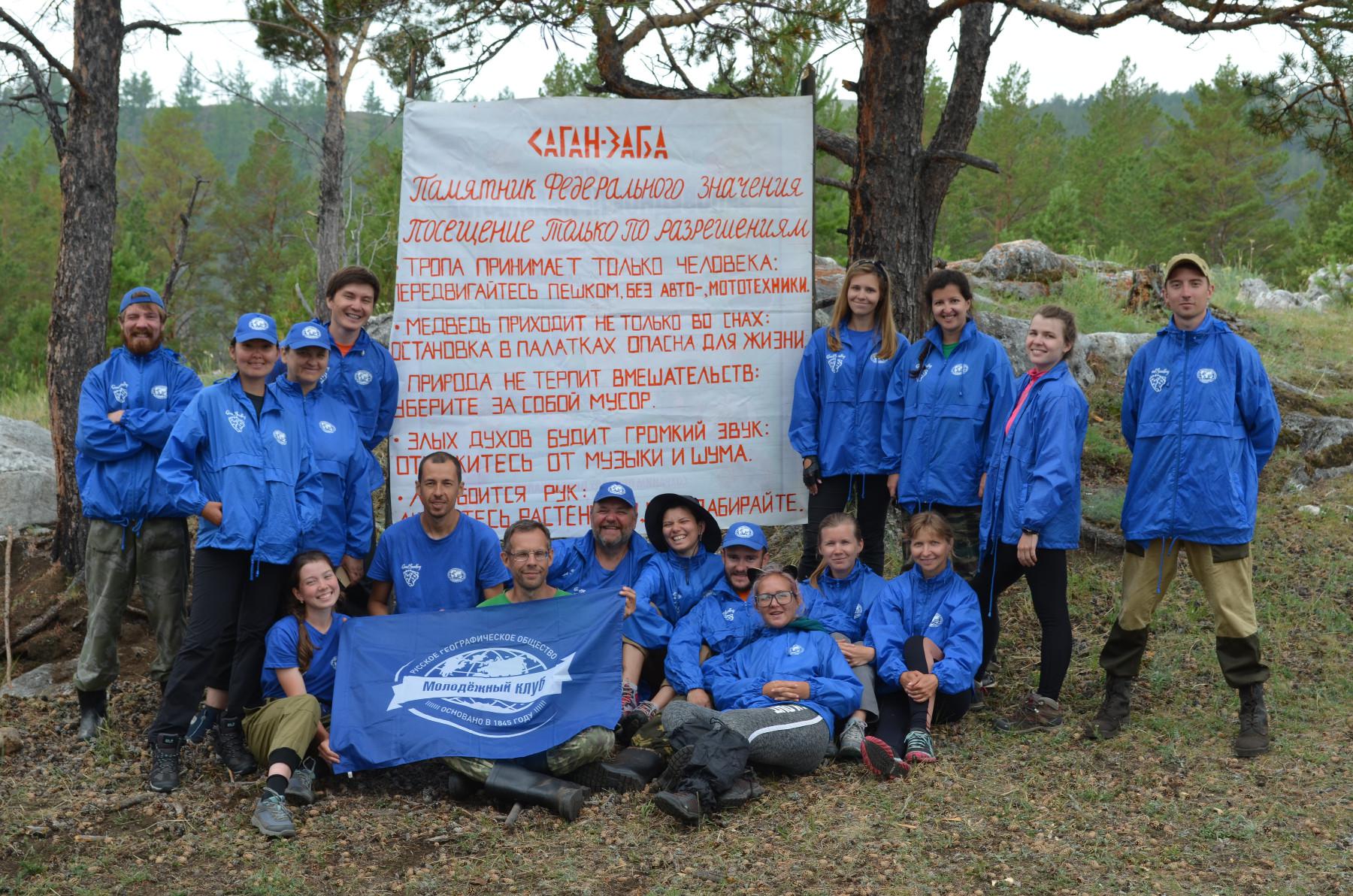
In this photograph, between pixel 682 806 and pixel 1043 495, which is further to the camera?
pixel 1043 495

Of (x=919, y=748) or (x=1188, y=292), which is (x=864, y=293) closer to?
(x=1188, y=292)

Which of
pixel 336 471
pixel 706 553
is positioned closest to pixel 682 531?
pixel 706 553

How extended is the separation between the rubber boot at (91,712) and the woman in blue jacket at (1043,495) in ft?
13.5

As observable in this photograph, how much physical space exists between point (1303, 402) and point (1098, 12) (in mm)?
4593

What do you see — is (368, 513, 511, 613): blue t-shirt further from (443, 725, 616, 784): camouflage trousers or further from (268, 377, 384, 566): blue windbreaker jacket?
(443, 725, 616, 784): camouflage trousers

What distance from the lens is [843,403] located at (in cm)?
566

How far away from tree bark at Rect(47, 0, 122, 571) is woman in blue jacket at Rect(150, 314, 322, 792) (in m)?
2.53

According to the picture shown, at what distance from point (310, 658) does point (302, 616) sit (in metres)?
0.18

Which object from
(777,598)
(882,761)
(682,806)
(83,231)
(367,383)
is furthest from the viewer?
(83,231)

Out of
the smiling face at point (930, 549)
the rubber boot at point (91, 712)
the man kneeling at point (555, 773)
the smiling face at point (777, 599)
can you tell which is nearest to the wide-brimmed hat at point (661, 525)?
the smiling face at point (777, 599)

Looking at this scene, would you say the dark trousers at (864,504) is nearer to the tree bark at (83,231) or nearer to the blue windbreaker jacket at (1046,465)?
the blue windbreaker jacket at (1046,465)

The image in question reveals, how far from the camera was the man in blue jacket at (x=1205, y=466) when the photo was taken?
4738 mm

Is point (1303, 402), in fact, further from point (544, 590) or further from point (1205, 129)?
point (1205, 129)

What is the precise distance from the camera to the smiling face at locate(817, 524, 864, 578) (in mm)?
5176
